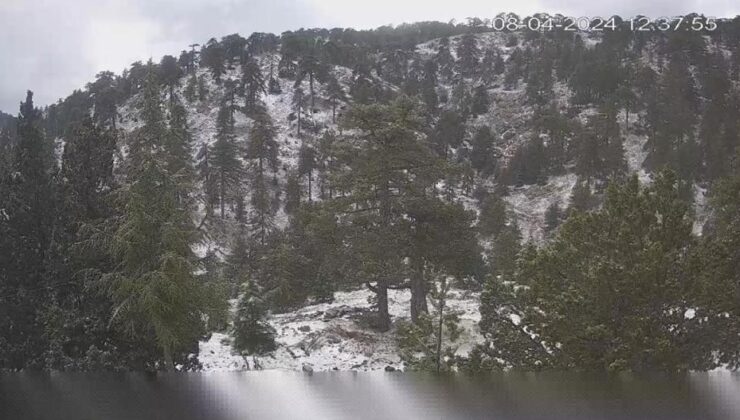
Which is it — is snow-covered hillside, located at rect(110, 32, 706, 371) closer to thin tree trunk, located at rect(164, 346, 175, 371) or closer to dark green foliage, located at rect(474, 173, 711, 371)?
thin tree trunk, located at rect(164, 346, 175, 371)

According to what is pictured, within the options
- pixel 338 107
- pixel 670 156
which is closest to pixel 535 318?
pixel 670 156

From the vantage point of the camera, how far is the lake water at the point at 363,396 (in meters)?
3.86

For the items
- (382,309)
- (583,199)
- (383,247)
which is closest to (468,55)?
(583,199)

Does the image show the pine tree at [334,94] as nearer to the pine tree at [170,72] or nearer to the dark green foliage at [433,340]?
the pine tree at [170,72]

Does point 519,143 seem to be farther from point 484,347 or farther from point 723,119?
point 484,347

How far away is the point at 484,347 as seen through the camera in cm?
1409

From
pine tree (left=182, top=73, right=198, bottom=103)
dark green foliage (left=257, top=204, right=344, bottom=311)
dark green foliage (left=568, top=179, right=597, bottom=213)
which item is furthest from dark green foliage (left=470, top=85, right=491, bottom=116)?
dark green foliage (left=257, top=204, right=344, bottom=311)

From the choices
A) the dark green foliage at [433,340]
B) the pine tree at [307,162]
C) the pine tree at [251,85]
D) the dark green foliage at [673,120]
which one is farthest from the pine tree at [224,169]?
the dark green foliage at [433,340]

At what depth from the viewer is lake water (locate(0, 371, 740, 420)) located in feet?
12.7

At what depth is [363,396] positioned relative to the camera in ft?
13.5

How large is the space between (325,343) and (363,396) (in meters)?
18.7

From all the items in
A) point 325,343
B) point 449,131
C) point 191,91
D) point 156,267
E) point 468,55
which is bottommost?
point 325,343

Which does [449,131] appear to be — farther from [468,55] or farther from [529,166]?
[468,55]

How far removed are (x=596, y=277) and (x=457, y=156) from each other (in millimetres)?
60831
